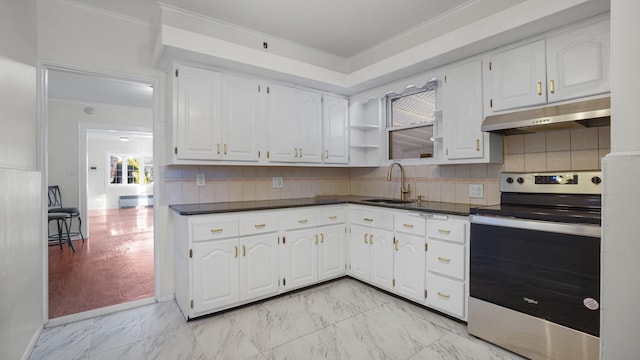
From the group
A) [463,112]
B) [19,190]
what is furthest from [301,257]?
[19,190]

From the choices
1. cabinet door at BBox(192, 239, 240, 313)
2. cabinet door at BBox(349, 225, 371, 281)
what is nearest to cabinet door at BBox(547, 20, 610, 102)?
cabinet door at BBox(349, 225, 371, 281)

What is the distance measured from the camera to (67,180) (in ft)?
17.5

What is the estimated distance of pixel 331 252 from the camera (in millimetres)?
3109

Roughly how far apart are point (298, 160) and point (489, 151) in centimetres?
179

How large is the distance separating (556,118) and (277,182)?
2561mm

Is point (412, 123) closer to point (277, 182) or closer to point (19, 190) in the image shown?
point (277, 182)

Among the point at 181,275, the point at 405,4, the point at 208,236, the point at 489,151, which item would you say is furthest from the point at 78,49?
the point at 489,151

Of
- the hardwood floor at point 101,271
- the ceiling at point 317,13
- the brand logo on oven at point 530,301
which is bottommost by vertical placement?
the hardwood floor at point 101,271

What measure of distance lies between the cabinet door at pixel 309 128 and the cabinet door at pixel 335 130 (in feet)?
0.25

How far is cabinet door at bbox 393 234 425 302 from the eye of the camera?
2492 mm

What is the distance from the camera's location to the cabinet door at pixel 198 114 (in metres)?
2.51

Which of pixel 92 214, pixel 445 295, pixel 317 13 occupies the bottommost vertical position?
pixel 92 214

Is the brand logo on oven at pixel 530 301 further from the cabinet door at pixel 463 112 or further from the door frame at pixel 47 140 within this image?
the door frame at pixel 47 140

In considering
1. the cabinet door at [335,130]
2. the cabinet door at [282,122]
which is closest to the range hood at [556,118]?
the cabinet door at [335,130]
